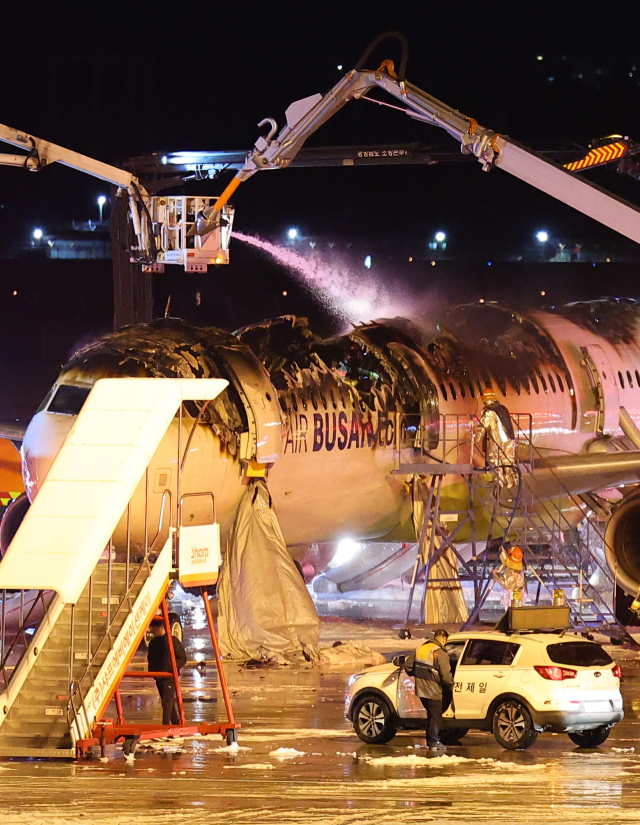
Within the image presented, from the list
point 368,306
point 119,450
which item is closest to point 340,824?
point 119,450

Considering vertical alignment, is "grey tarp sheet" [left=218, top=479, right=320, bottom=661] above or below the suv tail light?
above

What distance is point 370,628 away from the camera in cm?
2739

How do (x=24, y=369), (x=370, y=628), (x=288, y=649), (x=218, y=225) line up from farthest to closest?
(x=24, y=369) < (x=218, y=225) < (x=370, y=628) < (x=288, y=649)

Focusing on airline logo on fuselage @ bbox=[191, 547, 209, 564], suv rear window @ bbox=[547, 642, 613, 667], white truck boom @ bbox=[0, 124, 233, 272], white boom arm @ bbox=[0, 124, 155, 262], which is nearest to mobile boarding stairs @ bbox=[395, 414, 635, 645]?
white truck boom @ bbox=[0, 124, 233, 272]

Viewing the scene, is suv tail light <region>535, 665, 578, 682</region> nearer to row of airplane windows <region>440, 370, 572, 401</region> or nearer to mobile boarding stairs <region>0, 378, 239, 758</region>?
mobile boarding stairs <region>0, 378, 239, 758</region>

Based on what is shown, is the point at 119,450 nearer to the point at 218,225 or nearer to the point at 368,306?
the point at 218,225

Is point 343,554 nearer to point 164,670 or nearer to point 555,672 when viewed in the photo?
point 164,670

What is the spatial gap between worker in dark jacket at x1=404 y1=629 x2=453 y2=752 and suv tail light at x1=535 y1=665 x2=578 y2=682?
39.7 inches

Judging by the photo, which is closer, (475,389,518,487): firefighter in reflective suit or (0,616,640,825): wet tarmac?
(0,616,640,825): wet tarmac

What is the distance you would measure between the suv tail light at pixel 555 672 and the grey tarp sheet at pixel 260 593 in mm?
7809

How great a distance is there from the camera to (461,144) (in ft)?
84.0

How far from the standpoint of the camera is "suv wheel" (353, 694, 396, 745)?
52.8ft

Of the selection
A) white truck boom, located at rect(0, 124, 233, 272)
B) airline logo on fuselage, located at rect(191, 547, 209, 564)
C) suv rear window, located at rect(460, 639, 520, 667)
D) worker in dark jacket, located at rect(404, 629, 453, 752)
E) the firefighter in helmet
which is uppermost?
white truck boom, located at rect(0, 124, 233, 272)

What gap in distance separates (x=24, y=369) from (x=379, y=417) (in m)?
29.6
